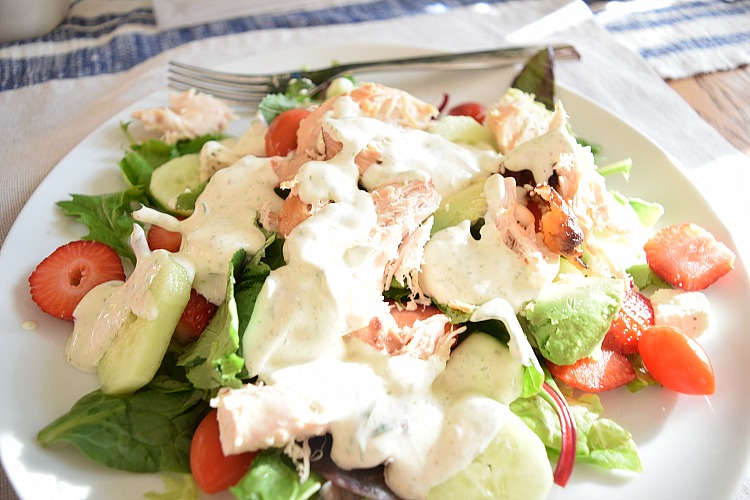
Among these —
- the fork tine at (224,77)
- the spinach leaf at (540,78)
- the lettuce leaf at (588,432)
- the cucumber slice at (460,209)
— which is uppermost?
the spinach leaf at (540,78)

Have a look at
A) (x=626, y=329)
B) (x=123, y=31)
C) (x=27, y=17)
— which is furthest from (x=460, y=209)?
(x=27, y=17)

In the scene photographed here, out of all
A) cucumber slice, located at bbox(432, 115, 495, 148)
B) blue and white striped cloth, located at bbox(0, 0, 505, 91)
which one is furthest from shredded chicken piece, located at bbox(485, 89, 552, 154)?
blue and white striped cloth, located at bbox(0, 0, 505, 91)

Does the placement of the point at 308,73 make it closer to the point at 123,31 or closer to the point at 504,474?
the point at 123,31

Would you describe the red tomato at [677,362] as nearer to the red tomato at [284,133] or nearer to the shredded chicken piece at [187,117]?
the red tomato at [284,133]

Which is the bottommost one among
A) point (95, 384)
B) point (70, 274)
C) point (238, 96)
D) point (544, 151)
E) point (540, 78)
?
point (95, 384)

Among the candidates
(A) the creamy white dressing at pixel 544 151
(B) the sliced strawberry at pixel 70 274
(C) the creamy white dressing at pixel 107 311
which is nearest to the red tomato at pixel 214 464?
(C) the creamy white dressing at pixel 107 311

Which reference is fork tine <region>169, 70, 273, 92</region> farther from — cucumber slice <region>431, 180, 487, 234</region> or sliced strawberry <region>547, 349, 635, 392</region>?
sliced strawberry <region>547, 349, 635, 392</region>
